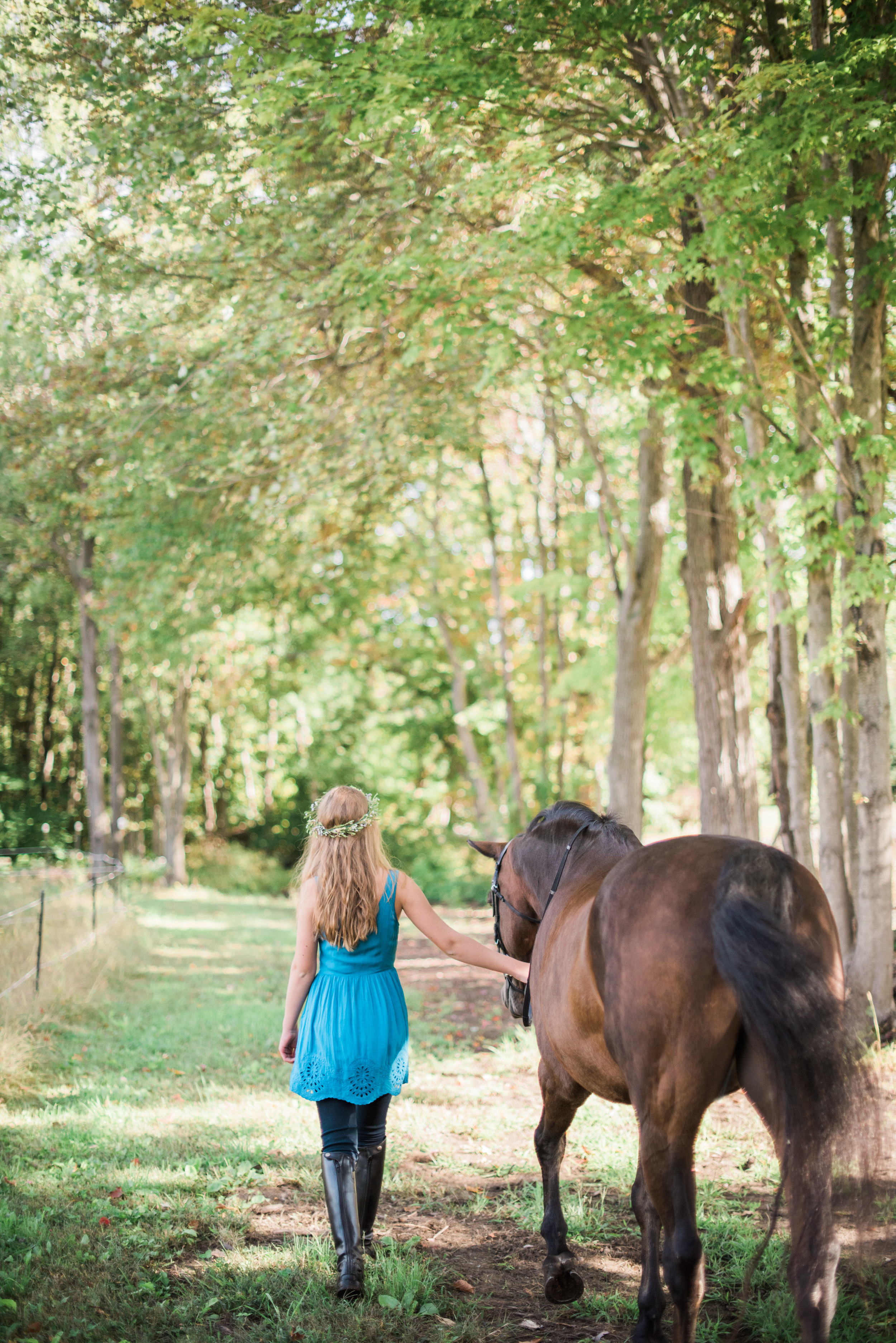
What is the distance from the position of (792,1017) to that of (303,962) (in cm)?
187

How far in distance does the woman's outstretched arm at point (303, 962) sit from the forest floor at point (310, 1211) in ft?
3.00

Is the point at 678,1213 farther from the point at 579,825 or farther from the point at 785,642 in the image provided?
the point at 785,642

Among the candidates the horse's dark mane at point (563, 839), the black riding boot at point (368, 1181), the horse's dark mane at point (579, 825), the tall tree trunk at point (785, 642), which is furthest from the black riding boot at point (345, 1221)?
the tall tree trunk at point (785, 642)

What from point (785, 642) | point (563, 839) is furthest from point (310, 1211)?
point (785, 642)

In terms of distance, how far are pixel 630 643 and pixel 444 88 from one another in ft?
20.7

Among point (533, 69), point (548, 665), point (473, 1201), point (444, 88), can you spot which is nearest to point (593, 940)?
point (473, 1201)

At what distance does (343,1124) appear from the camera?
3.55 metres

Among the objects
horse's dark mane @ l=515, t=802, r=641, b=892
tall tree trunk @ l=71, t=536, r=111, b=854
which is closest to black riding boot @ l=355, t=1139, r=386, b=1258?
horse's dark mane @ l=515, t=802, r=641, b=892

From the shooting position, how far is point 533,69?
7.51 meters

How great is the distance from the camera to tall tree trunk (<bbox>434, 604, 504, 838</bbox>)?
20.7 metres

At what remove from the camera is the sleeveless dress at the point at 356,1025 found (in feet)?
11.7

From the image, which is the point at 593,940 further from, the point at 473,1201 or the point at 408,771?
the point at 408,771

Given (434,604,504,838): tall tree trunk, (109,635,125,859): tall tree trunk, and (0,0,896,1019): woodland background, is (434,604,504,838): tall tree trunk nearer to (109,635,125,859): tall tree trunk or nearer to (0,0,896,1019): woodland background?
(0,0,896,1019): woodland background

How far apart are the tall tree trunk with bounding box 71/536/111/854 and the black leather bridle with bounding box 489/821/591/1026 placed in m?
14.5
